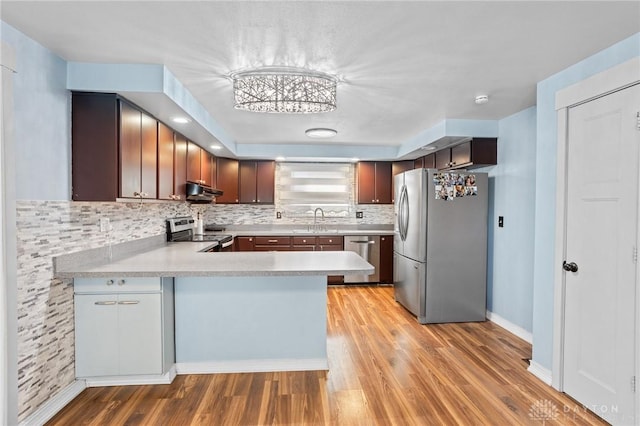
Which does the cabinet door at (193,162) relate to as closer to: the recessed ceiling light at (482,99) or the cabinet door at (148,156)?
the cabinet door at (148,156)

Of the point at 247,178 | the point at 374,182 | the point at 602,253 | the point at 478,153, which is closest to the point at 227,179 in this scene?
the point at 247,178

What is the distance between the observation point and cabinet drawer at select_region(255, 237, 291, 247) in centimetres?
553

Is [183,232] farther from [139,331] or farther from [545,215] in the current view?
[545,215]

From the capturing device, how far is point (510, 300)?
12.2ft

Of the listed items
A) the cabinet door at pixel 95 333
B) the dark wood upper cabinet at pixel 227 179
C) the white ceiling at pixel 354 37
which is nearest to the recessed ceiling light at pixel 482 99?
the white ceiling at pixel 354 37

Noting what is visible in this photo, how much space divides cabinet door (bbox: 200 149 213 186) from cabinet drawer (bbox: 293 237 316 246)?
157 cm

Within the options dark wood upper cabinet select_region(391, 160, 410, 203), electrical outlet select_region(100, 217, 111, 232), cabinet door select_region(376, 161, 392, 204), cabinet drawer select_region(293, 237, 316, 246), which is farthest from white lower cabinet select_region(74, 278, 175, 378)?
dark wood upper cabinet select_region(391, 160, 410, 203)

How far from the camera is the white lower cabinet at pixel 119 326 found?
7.93 ft

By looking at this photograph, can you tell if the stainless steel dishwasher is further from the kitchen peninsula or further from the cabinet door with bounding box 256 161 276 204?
the kitchen peninsula

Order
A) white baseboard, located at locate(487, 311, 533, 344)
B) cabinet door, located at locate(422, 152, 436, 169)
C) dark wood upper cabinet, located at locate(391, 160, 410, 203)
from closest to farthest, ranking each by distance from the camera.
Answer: white baseboard, located at locate(487, 311, 533, 344)
cabinet door, located at locate(422, 152, 436, 169)
dark wood upper cabinet, located at locate(391, 160, 410, 203)

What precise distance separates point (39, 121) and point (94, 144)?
35 cm

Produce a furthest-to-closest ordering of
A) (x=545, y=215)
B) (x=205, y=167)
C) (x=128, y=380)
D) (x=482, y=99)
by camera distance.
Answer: (x=205, y=167), (x=482, y=99), (x=545, y=215), (x=128, y=380)

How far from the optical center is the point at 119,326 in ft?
8.00

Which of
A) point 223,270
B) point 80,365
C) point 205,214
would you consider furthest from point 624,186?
point 205,214
